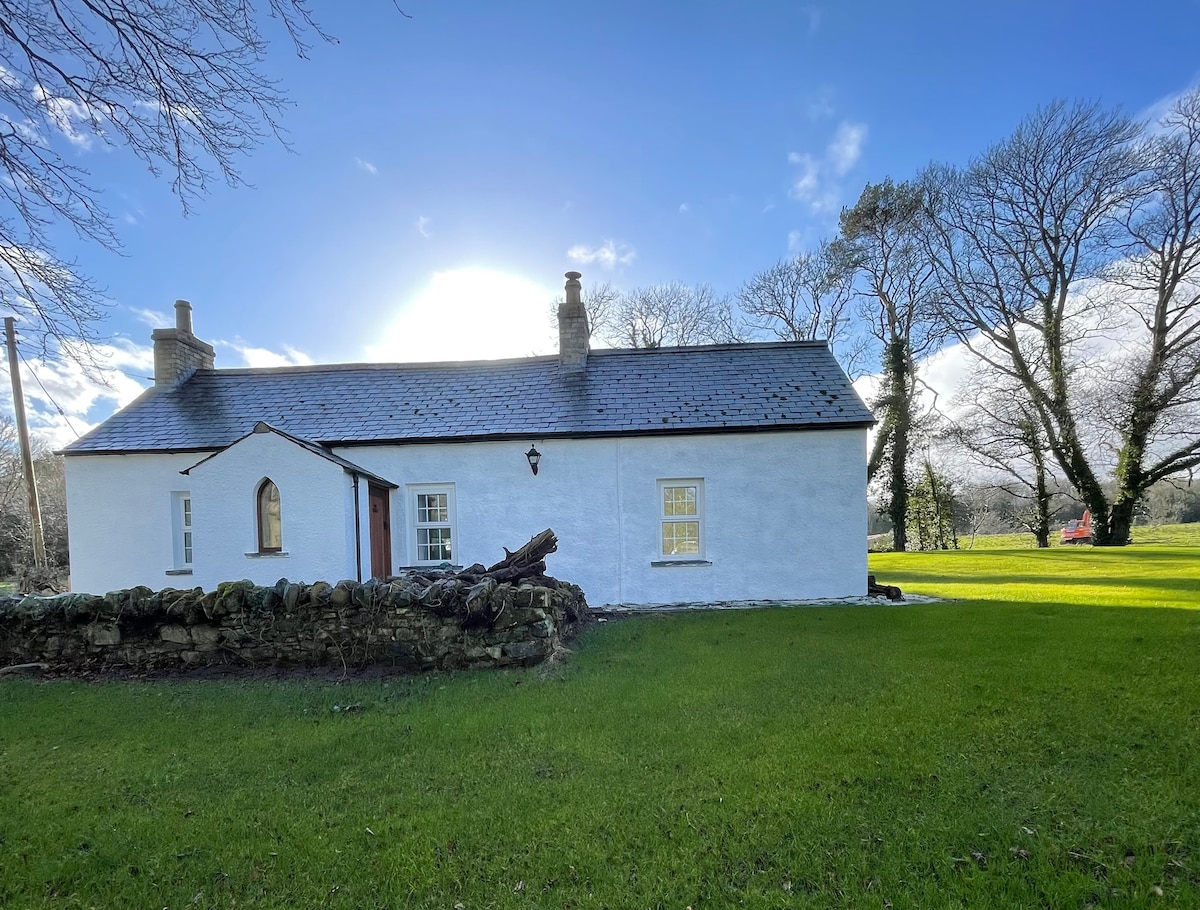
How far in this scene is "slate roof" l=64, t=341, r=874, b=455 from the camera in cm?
1188

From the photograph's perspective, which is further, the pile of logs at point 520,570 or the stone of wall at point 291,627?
the pile of logs at point 520,570

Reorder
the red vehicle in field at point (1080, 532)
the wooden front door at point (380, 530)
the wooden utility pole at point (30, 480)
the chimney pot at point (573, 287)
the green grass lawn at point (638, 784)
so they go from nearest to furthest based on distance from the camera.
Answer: the green grass lawn at point (638, 784) < the wooden front door at point (380, 530) < the chimney pot at point (573, 287) < the wooden utility pole at point (30, 480) < the red vehicle in field at point (1080, 532)

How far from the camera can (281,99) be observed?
480 cm

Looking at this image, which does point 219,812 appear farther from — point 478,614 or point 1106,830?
point 1106,830

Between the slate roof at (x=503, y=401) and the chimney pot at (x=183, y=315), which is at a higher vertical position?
the chimney pot at (x=183, y=315)

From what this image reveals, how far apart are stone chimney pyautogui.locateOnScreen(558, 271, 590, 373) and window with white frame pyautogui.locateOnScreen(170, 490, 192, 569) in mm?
8996

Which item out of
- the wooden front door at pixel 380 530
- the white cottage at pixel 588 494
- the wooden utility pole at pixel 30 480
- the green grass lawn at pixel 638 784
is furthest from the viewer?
the wooden utility pole at pixel 30 480

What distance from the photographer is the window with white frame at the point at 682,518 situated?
11.8 meters

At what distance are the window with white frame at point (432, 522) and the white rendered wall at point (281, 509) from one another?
1.79 metres

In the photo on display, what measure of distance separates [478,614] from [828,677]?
4.29 metres

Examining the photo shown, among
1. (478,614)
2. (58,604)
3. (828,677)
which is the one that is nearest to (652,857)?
(828,677)

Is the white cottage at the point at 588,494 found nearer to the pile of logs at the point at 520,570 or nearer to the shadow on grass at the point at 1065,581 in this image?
the pile of logs at the point at 520,570

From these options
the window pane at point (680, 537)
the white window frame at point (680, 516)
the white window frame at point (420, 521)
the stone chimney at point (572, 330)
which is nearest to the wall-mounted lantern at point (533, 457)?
the white window frame at point (420, 521)

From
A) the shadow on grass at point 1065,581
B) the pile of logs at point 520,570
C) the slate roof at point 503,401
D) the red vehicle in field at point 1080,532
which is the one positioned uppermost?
the slate roof at point 503,401
